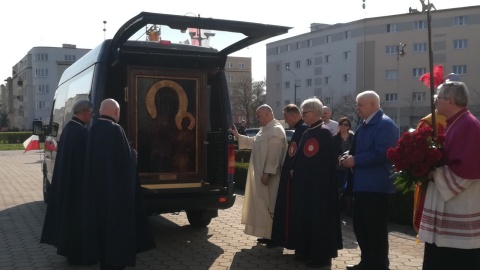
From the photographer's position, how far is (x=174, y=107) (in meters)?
7.93

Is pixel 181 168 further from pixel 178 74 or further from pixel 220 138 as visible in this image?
pixel 178 74

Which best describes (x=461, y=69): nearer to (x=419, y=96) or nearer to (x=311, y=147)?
(x=419, y=96)

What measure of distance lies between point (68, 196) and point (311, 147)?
288 cm

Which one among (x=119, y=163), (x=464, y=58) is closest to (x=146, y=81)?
(x=119, y=163)

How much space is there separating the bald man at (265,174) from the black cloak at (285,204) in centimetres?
37

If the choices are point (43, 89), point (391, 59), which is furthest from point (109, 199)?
point (43, 89)

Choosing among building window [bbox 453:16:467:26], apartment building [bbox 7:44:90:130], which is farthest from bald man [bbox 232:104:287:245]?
apartment building [bbox 7:44:90:130]

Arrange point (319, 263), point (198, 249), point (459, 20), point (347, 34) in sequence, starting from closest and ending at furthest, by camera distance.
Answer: point (319, 263)
point (198, 249)
point (459, 20)
point (347, 34)

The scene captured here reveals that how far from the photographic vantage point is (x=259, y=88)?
263ft

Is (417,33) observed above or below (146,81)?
above

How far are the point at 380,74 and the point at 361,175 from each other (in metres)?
60.3

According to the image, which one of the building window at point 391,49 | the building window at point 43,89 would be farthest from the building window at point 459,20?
the building window at point 43,89

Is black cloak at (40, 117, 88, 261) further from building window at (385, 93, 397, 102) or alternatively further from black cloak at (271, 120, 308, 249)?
building window at (385, 93, 397, 102)

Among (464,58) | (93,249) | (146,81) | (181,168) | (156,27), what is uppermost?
(464,58)
